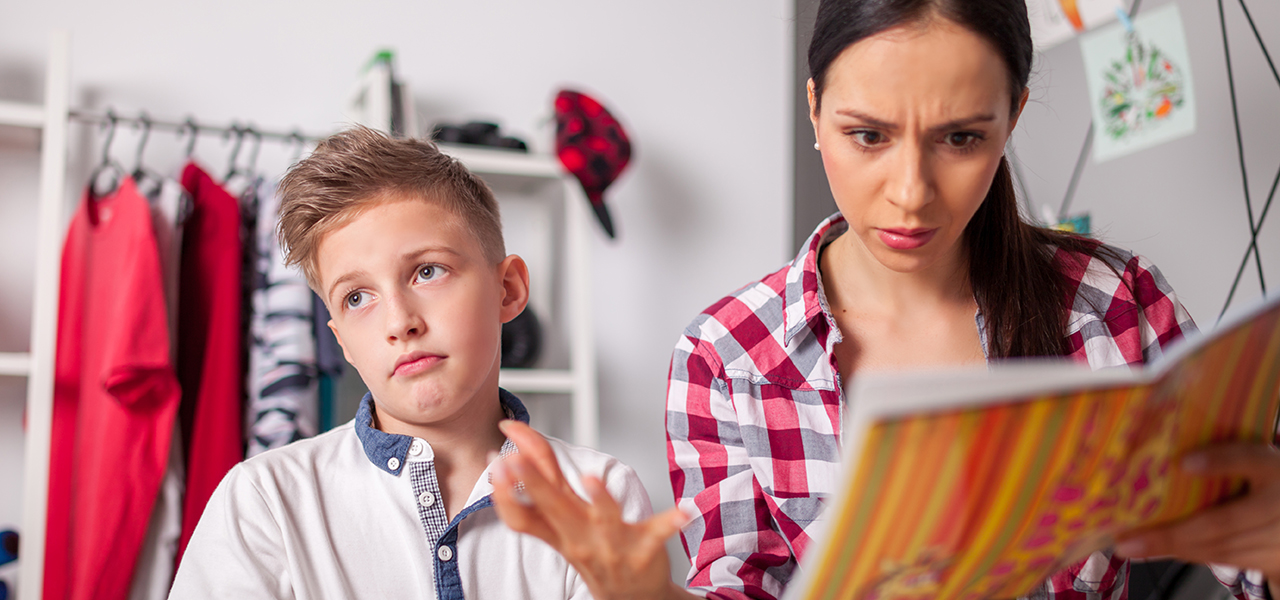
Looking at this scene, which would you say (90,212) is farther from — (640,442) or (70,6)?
(640,442)

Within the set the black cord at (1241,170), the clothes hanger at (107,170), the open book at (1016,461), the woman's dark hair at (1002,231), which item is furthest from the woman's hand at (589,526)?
the clothes hanger at (107,170)

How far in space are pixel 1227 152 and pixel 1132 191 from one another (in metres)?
0.15

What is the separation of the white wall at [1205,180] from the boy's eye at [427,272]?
77 centimetres

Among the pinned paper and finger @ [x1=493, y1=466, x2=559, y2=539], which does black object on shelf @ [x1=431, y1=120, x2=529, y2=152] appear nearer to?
the pinned paper

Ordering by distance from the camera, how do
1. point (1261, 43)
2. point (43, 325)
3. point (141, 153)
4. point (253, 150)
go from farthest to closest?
1. point (253, 150)
2. point (141, 153)
3. point (43, 325)
4. point (1261, 43)

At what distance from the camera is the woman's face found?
739mm

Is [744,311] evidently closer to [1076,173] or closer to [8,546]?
[1076,173]

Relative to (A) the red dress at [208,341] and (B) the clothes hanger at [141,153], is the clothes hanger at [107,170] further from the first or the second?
(A) the red dress at [208,341]

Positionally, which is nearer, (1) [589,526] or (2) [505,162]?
(1) [589,526]

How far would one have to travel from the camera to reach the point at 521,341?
190 centimetres

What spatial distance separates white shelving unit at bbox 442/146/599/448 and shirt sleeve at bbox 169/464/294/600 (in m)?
0.96

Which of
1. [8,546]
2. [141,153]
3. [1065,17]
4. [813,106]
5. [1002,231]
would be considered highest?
[1065,17]

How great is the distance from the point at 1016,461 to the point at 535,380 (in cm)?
149

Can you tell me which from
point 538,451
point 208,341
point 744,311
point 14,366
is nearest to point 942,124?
point 744,311
